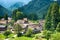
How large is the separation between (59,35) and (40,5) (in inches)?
3424

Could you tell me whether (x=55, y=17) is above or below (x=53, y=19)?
above

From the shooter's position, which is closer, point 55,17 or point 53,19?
point 53,19

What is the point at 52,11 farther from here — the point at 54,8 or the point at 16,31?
the point at 16,31

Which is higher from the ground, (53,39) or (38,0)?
(38,0)

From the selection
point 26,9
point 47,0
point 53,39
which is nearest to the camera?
point 53,39

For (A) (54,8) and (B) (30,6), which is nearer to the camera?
(A) (54,8)

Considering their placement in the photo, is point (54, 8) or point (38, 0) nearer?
point (54, 8)

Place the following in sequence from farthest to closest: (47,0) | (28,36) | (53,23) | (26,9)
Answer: (47,0), (26,9), (53,23), (28,36)

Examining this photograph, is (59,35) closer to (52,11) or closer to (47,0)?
(52,11)

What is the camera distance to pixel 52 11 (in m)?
41.5

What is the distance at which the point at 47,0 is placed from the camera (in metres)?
115

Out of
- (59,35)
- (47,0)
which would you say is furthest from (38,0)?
(59,35)

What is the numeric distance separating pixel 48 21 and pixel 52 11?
1673 mm

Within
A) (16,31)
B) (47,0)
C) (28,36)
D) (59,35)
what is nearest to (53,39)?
(59,35)
